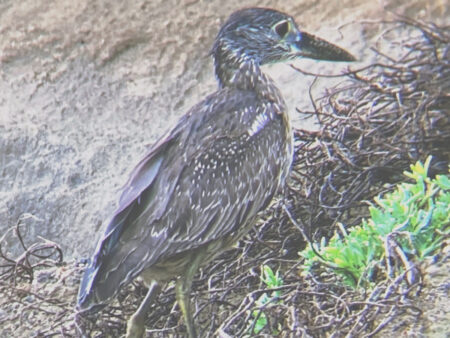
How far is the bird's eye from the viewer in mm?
7223

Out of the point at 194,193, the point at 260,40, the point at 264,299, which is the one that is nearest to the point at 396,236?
the point at 264,299

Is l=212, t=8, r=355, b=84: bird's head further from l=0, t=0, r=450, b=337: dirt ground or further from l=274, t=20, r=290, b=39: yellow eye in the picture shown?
l=0, t=0, r=450, b=337: dirt ground

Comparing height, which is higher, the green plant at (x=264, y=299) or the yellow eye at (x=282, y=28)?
the yellow eye at (x=282, y=28)

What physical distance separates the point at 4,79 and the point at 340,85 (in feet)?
6.41

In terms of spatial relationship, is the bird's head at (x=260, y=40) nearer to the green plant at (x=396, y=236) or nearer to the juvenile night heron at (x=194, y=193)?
the juvenile night heron at (x=194, y=193)

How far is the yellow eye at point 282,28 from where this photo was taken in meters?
7.22

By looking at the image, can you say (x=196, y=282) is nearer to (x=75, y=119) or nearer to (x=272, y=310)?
(x=272, y=310)

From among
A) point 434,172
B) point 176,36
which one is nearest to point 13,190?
point 176,36

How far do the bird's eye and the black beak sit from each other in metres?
0.09

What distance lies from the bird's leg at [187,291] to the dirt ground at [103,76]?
1916 millimetres

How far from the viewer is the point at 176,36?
8.70 m

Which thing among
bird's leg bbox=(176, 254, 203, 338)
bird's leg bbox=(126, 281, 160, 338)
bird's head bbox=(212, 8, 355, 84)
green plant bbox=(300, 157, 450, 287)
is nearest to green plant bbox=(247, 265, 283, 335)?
green plant bbox=(300, 157, 450, 287)

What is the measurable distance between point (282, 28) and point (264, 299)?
151cm

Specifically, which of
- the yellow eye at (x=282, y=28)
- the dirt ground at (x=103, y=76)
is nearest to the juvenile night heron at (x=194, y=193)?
the yellow eye at (x=282, y=28)
